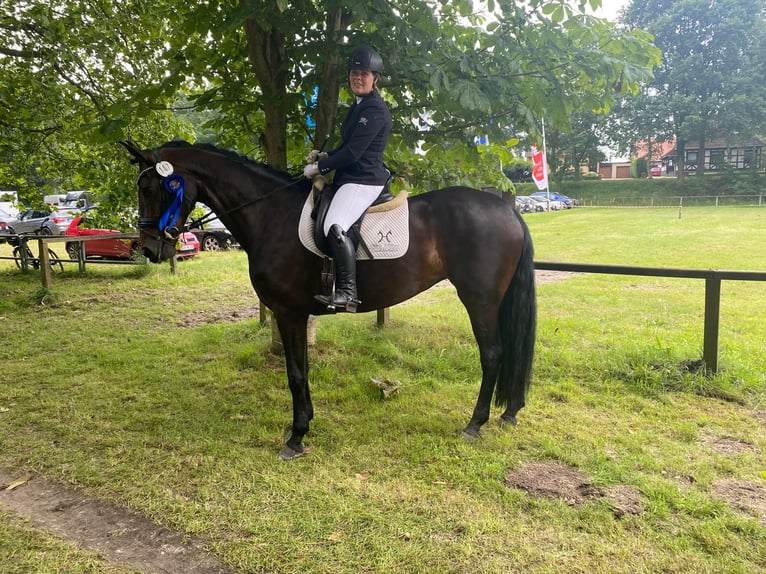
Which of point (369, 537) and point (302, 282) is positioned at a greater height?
point (302, 282)

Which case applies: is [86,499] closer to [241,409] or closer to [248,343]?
[241,409]

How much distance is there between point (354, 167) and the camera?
389 cm

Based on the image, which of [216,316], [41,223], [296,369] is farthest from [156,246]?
[41,223]

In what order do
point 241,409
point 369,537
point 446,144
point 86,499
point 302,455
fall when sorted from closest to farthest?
point 369,537
point 86,499
point 302,455
point 241,409
point 446,144

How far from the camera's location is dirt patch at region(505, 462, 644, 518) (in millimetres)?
3236

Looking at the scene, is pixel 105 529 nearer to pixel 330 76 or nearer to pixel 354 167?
pixel 354 167

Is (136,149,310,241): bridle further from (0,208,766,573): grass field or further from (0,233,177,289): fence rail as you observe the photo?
(0,233,177,289): fence rail

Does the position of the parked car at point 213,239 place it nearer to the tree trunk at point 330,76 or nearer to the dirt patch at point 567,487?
the tree trunk at point 330,76

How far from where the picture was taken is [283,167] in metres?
5.92

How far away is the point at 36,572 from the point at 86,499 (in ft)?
2.41

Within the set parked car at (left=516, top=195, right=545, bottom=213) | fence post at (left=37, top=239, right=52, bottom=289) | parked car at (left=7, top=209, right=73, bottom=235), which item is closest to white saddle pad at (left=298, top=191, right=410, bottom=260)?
fence post at (left=37, top=239, right=52, bottom=289)

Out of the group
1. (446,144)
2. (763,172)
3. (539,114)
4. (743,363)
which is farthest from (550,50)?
(763,172)

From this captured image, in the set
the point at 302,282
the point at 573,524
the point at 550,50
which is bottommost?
the point at 573,524

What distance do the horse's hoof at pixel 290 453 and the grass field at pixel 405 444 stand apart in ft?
0.26
